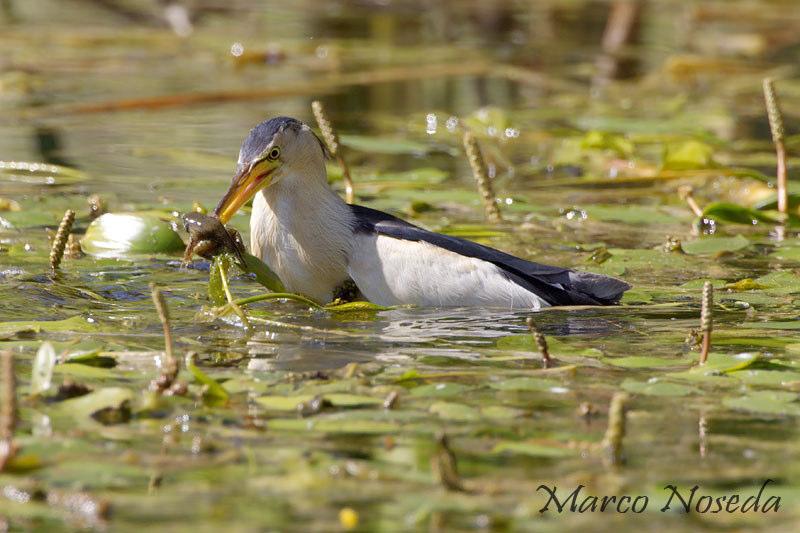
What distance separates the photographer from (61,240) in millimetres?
5969

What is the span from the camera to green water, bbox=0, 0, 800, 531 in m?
3.55

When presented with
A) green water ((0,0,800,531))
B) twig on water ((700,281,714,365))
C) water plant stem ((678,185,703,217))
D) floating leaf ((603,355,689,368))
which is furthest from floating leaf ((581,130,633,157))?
twig on water ((700,281,714,365))

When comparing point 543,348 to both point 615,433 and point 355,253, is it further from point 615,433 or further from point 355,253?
point 355,253

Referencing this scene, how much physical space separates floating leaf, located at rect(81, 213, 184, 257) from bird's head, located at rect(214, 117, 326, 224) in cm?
80

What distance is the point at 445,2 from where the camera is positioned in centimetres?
1709

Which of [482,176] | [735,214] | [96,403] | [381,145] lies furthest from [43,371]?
[381,145]

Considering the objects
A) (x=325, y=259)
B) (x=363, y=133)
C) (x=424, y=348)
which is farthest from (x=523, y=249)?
(x=363, y=133)

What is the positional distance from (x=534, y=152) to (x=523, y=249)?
3.01 m

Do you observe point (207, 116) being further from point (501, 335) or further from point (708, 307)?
point (708, 307)

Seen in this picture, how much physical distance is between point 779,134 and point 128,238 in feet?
11.1

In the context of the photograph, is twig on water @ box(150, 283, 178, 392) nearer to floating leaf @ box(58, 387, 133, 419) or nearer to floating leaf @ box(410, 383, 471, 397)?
floating leaf @ box(58, 387, 133, 419)

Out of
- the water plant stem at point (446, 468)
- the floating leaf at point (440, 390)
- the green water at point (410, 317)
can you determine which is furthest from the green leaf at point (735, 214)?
the water plant stem at point (446, 468)

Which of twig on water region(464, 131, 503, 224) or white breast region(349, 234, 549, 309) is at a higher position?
twig on water region(464, 131, 503, 224)

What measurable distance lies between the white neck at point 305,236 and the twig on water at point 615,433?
2.40 metres
